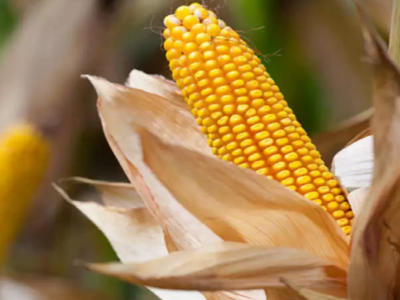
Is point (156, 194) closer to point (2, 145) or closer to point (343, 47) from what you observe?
point (2, 145)

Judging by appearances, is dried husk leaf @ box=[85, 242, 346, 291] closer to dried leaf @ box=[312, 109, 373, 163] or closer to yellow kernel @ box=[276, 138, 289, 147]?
yellow kernel @ box=[276, 138, 289, 147]

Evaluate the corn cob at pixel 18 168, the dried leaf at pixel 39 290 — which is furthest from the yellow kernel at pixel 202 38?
the dried leaf at pixel 39 290

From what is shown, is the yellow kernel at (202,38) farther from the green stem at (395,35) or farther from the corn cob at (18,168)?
the corn cob at (18,168)

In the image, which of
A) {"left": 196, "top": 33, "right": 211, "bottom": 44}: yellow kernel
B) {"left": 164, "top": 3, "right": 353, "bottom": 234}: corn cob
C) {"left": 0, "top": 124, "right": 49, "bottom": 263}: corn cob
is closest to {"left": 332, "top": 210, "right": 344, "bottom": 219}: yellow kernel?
{"left": 164, "top": 3, "right": 353, "bottom": 234}: corn cob

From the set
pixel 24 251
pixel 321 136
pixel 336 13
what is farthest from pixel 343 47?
pixel 24 251

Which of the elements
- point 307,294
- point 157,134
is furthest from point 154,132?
point 307,294

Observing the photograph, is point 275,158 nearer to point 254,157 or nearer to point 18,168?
point 254,157
